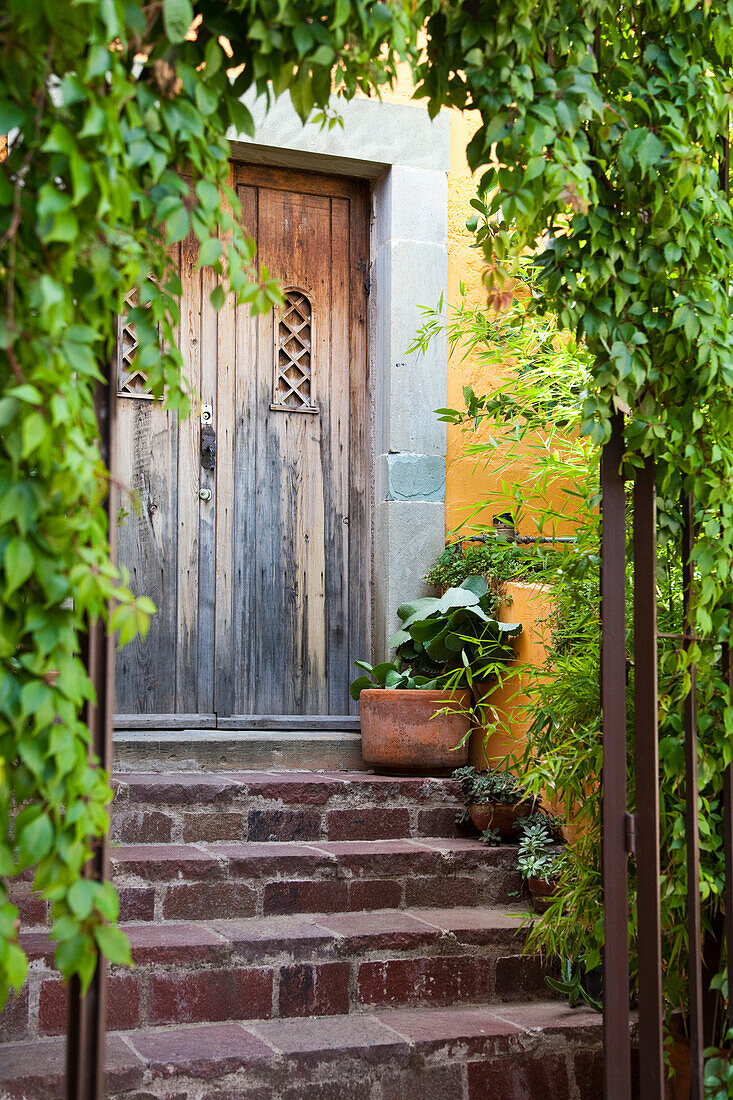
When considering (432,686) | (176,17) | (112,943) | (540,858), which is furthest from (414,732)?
(176,17)

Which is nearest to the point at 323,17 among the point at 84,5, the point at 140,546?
the point at 84,5

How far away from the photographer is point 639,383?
7.04ft

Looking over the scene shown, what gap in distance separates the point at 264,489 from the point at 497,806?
169cm

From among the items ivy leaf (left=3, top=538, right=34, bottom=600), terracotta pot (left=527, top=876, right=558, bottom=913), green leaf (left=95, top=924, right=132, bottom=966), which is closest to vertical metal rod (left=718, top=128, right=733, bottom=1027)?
terracotta pot (left=527, top=876, right=558, bottom=913)

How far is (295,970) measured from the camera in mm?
2871

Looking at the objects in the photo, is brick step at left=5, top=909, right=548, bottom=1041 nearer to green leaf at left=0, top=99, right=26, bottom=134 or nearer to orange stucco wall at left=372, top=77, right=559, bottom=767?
orange stucco wall at left=372, top=77, right=559, bottom=767

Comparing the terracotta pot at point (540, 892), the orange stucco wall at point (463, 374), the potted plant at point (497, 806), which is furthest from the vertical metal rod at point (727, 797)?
the orange stucco wall at point (463, 374)

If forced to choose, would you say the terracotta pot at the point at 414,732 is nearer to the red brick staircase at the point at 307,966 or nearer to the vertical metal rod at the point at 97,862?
the red brick staircase at the point at 307,966

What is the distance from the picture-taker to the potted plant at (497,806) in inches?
148

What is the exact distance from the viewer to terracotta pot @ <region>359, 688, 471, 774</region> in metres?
4.11

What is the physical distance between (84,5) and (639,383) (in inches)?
49.0

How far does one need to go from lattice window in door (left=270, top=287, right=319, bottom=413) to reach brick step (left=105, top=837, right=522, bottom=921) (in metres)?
1.95

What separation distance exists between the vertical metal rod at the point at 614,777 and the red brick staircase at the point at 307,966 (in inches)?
24.3

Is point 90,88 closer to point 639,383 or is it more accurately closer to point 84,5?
point 84,5
